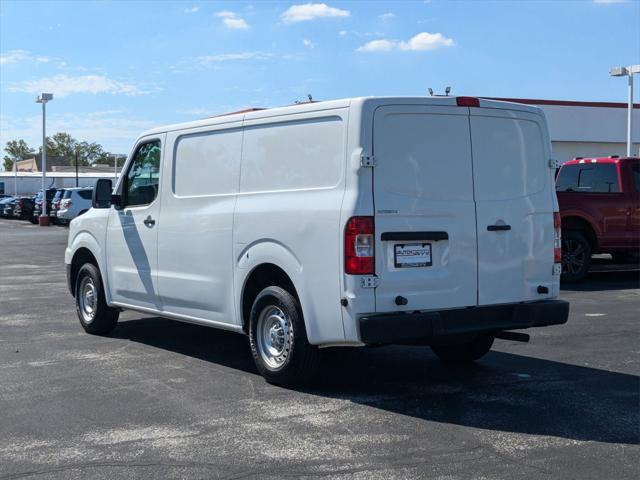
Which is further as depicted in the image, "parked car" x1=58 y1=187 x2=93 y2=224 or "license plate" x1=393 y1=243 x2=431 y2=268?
"parked car" x1=58 y1=187 x2=93 y2=224

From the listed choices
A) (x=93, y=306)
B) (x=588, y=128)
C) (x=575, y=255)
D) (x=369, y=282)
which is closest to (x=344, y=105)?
(x=369, y=282)

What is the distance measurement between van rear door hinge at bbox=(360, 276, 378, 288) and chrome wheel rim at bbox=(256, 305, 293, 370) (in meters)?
0.91

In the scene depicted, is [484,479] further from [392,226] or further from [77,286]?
[77,286]

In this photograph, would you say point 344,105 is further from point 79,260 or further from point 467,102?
point 79,260

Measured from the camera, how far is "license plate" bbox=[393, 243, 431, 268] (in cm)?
653

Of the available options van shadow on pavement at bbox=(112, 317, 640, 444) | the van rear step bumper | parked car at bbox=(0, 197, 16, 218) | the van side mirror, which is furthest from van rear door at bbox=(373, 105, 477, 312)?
parked car at bbox=(0, 197, 16, 218)

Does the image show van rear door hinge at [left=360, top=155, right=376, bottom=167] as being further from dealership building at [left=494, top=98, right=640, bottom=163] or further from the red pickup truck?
dealership building at [left=494, top=98, right=640, bottom=163]

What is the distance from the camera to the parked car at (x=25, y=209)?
48.7 metres

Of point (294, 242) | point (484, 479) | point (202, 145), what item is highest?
point (202, 145)

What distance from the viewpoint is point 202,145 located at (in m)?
8.20

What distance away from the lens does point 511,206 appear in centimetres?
717

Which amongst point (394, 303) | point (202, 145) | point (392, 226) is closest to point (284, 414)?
point (394, 303)

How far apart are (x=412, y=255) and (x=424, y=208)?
376 millimetres

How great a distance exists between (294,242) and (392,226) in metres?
0.85
